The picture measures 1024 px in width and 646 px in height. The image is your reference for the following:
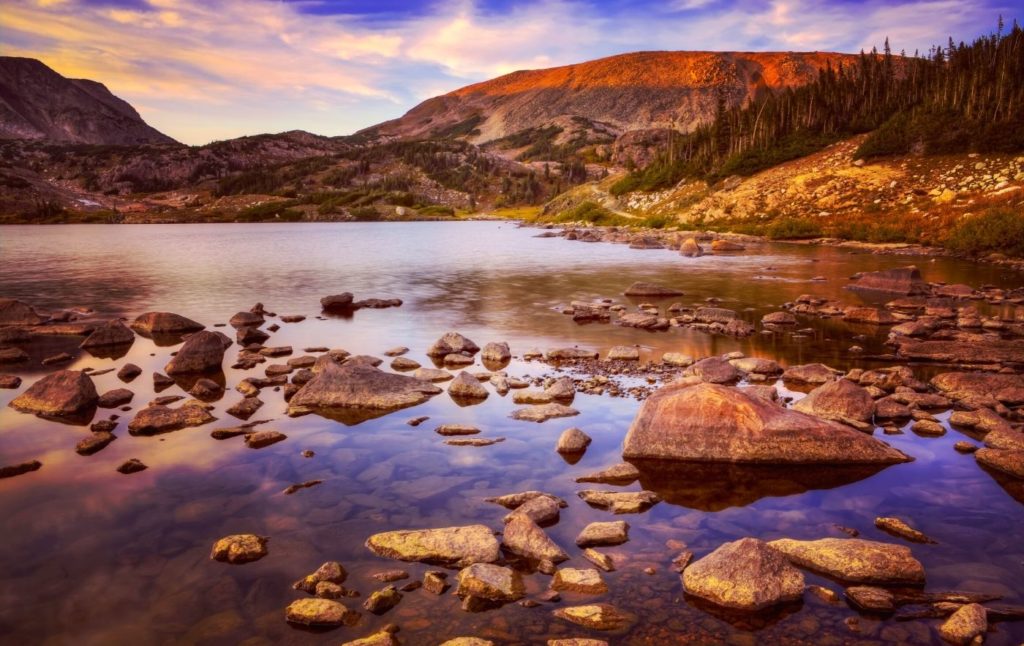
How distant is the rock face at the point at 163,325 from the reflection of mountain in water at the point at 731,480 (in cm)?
2191

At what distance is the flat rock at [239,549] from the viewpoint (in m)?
9.08

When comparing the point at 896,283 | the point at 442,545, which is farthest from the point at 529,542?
the point at 896,283

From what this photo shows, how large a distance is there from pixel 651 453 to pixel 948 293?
27.6 metres

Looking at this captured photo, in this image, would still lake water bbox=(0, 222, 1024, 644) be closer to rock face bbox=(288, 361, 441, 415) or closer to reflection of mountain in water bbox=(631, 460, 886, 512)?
reflection of mountain in water bbox=(631, 460, 886, 512)

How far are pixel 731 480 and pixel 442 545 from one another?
18.5ft

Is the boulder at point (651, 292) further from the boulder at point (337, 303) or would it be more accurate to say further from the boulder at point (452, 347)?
the boulder at point (337, 303)

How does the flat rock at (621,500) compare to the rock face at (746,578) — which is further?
the flat rock at (621,500)

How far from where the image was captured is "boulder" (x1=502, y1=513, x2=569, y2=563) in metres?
8.92

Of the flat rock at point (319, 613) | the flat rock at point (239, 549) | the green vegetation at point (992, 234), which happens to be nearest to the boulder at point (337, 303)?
the flat rock at point (239, 549)

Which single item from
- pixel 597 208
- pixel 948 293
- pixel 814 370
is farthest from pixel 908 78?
pixel 814 370

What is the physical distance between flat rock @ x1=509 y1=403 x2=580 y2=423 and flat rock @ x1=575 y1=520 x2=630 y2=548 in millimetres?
5123

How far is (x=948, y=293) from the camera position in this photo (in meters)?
31.9

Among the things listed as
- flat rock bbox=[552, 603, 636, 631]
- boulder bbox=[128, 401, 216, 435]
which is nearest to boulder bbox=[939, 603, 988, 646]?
flat rock bbox=[552, 603, 636, 631]

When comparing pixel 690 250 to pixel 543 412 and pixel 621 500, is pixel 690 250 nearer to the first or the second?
pixel 543 412
